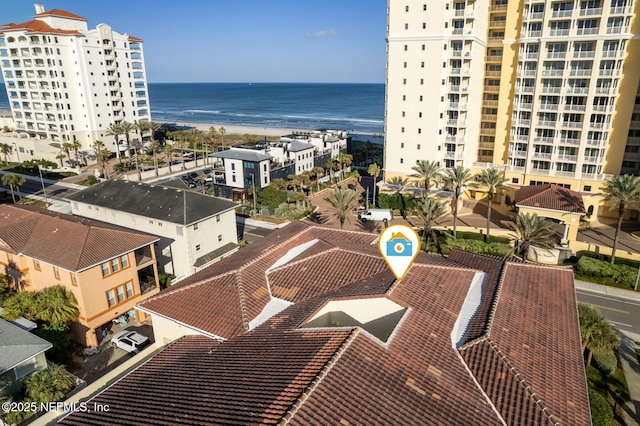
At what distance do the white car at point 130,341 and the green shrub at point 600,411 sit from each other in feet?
105

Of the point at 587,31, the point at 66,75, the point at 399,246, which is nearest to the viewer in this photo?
the point at 399,246

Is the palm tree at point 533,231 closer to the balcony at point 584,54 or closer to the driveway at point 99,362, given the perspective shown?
the balcony at point 584,54

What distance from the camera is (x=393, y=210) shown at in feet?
221

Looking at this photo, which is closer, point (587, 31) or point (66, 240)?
point (66, 240)

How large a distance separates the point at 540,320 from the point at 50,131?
123967 millimetres

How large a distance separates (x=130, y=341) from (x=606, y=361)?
121 ft

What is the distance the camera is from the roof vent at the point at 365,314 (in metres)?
23.0

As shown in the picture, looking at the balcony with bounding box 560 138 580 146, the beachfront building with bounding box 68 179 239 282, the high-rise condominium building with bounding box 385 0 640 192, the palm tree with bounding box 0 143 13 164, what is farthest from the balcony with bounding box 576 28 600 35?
the palm tree with bounding box 0 143 13 164

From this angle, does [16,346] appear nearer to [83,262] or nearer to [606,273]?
[83,262]

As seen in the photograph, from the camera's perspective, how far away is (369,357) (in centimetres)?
1808

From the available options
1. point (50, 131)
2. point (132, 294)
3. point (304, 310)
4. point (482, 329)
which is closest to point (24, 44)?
point (50, 131)

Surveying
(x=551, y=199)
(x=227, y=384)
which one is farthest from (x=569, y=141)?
(x=227, y=384)

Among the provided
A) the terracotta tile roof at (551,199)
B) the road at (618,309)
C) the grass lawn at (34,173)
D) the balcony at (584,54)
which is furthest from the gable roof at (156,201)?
the balcony at (584,54)

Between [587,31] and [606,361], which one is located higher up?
[587,31]
